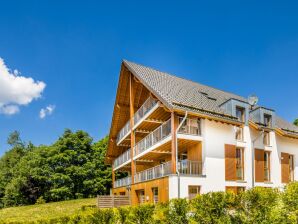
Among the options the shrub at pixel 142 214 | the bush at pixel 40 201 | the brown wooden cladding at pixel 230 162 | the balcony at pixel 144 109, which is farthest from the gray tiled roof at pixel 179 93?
the bush at pixel 40 201

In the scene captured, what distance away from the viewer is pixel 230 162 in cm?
2052

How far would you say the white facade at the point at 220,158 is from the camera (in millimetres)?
18406

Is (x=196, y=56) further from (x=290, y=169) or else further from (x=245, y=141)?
(x=290, y=169)

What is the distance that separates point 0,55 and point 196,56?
15729mm

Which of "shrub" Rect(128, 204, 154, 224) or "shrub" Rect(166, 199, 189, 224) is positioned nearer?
"shrub" Rect(166, 199, 189, 224)

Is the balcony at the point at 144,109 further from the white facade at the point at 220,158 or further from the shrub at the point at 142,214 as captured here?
the shrub at the point at 142,214

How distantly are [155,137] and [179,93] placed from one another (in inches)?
138

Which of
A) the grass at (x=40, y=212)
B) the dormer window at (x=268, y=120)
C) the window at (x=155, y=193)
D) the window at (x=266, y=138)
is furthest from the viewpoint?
the dormer window at (x=268, y=120)

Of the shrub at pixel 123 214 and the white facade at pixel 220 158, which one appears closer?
the shrub at pixel 123 214

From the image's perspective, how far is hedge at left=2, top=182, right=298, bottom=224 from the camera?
26.7 feet

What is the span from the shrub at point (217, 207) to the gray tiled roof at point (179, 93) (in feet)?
30.5

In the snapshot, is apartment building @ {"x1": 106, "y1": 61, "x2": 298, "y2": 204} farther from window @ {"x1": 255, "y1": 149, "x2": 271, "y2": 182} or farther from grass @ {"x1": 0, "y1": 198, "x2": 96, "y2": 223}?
grass @ {"x1": 0, "y1": 198, "x2": 96, "y2": 223}

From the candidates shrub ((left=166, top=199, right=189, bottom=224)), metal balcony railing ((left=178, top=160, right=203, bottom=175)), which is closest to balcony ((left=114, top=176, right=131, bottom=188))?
metal balcony railing ((left=178, top=160, right=203, bottom=175))

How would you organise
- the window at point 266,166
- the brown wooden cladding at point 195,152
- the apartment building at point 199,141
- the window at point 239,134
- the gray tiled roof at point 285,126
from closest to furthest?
the apartment building at point 199,141, the brown wooden cladding at point 195,152, the window at point 239,134, the window at point 266,166, the gray tiled roof at point 285,126
